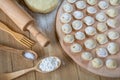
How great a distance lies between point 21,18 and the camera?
0.70 meters

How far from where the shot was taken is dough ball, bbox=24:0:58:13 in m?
0.75

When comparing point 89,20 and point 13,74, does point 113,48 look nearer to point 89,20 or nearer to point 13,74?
point 89,20

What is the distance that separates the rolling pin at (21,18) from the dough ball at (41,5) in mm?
51

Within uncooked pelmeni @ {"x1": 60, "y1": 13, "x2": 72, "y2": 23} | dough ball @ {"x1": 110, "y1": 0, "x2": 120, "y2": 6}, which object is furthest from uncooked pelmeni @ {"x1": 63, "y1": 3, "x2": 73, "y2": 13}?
dough ball @ {"x1": 110, "y1": 0, "x2": 120, "y2": 6}

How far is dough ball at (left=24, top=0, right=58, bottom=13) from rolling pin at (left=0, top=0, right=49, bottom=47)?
0.17 ft

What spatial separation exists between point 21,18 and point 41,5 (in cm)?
9

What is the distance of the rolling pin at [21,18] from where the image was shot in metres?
0.68

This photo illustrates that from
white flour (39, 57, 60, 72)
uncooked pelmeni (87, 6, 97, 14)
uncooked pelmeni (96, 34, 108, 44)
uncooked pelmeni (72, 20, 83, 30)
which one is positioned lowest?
white flour (39, 57, 60, 72)

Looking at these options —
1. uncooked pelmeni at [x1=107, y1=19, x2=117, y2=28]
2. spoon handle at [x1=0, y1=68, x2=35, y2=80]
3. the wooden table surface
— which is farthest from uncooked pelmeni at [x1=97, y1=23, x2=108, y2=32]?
spoon handle at [x1=0, y1=68, x2=35, y2=80]

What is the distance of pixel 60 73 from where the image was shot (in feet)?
2.27

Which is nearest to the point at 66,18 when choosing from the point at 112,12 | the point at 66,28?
the point at 66,28

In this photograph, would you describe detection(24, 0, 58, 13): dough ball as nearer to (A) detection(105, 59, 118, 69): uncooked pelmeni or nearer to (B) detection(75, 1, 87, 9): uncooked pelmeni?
(B) detection(75, 1, 87, 9): uncooked pelmeni

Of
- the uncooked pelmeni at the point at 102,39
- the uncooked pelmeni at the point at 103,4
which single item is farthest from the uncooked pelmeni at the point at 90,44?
the uncooked pelmeni at the point at 103,4

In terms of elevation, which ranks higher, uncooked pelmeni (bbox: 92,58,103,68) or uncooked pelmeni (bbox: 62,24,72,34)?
uncooked pelmeni (bbox: 62,24,72,34)
